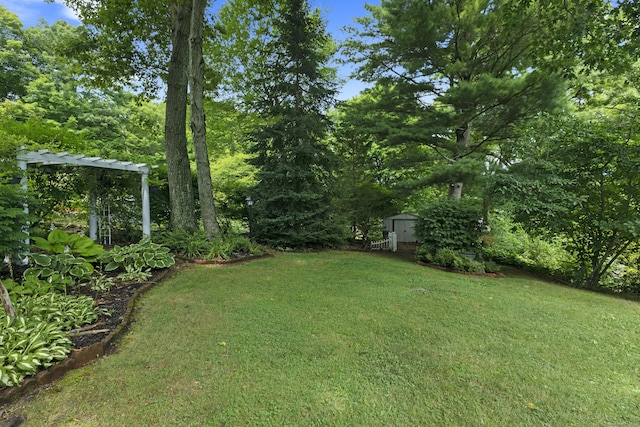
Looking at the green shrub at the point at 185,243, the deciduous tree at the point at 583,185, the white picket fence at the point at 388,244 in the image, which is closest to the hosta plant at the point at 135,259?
the green shrub at the point at 185,243

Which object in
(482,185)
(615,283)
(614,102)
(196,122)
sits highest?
(614,102)

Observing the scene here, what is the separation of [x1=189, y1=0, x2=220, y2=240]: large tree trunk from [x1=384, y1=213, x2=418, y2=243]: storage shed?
7413 mm

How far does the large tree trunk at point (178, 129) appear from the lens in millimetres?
6859

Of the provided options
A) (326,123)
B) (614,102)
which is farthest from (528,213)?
(614,102)

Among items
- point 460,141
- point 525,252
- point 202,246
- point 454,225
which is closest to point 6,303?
point 202,246

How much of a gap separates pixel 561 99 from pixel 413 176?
5511mm

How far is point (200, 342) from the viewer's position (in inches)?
103

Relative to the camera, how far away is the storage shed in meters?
11.9

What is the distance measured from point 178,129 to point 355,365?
6.76 meters

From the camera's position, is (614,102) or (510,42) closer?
(510,42)

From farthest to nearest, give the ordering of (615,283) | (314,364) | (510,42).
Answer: (510,42)
(615,283)
(314,364)

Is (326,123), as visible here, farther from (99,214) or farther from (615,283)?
(615,283)

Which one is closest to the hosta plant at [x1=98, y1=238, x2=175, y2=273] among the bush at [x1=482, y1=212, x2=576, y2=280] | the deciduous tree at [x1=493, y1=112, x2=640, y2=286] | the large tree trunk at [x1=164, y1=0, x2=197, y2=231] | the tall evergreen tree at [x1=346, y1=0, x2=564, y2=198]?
the large tree trunk at [x1=164, y1=0, x2=197, y2=231]

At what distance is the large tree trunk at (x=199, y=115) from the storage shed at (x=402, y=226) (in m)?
7.41
